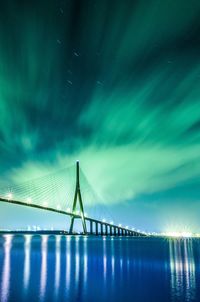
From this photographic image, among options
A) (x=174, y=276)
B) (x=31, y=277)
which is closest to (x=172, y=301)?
(x=174, y=276)

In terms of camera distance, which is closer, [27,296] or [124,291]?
[27,296]

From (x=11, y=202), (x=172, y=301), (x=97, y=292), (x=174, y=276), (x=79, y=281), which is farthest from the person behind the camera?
(x=11, y=202)

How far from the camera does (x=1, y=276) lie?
22.8 meters

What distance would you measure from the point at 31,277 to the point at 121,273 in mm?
7050

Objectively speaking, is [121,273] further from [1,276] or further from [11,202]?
[11,202]

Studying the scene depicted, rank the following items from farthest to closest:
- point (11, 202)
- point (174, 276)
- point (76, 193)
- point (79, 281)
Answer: point (76, 193) < point (11, 202) < point (174, 276) < point (79, 281)

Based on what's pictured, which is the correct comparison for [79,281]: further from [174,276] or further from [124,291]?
[174,276]

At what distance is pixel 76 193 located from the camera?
7462 centimetres

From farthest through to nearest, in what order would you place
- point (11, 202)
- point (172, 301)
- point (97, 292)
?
point (11, 202), point (97, 292), point (172, 301)

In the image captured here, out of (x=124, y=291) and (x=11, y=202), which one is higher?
(x=11, y=202)

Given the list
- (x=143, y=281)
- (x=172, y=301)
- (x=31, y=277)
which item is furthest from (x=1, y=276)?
(x=172, y=301)

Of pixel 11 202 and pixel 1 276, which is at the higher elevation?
pixel 11 202

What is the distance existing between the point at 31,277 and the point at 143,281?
25.5 ft

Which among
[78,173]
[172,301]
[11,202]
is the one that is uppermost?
[78,173]
